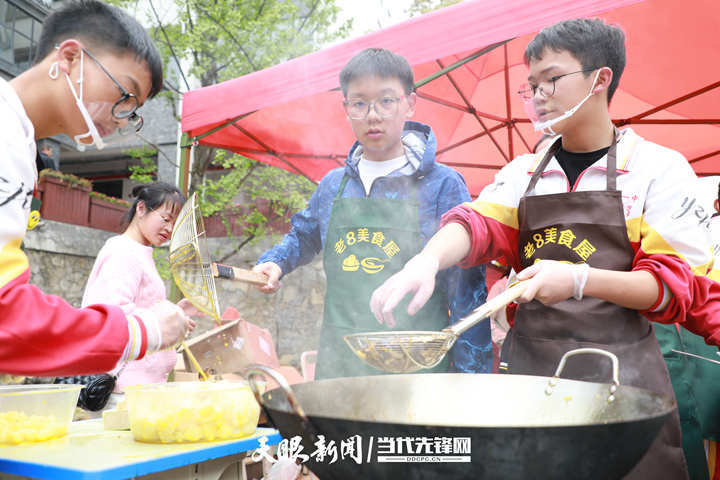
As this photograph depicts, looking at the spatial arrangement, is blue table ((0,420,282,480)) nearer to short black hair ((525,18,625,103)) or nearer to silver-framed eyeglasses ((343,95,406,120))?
silver-framed eyeglasses ((343,95,406,120))

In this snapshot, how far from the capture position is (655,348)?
1.30m

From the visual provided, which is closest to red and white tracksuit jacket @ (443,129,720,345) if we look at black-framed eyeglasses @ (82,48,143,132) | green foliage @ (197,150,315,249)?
black-framed eyeglasses @ (82,48,143,132)

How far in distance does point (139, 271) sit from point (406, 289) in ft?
5.47

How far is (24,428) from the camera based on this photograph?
1376 millimetres

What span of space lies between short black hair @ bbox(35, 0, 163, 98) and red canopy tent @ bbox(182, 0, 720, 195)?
4.66 ft

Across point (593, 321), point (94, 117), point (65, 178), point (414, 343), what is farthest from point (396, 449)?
point (65, 178)

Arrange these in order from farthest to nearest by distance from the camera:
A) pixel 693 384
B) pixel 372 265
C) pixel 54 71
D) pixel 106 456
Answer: pixel 693 384
pixel 372 265
pixel 54 71
pixel 106 456

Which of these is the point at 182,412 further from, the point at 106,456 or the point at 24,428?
the point at 24,428

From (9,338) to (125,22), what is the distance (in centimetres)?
99

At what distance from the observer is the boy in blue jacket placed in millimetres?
1769

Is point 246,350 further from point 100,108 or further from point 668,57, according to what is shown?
point 668,57

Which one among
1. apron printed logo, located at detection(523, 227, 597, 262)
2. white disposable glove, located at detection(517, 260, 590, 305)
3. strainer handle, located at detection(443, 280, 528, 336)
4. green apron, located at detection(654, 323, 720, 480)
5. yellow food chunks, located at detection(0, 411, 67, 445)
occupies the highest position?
apron printed logo, located at detection(523, 227, 597, 262)

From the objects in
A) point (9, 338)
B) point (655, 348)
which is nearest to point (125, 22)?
point (9, 338)

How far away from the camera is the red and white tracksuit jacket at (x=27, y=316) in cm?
108
